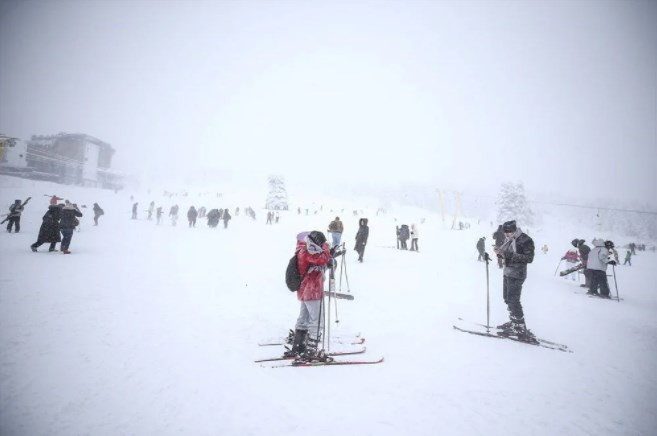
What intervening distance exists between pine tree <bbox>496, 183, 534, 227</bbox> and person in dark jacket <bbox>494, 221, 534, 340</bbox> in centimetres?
5692

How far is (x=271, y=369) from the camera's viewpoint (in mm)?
4383

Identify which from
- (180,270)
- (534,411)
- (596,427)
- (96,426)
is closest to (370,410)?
(534,411)

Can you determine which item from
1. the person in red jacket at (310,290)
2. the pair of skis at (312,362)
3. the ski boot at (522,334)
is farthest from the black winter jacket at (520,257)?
the person in red jacket at (310,290)

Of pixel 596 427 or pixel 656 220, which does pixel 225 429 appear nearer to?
pixel 596 427

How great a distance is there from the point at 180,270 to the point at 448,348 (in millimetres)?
9031

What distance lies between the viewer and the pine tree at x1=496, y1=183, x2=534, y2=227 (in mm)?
56438

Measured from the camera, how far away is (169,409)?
340cm

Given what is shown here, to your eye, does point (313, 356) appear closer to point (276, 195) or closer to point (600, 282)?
point (600, 282)

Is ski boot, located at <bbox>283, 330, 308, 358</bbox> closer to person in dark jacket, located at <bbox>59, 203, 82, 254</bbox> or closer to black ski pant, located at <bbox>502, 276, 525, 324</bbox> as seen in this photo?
black ski pant, located at <bbox>502, 276, 525, 324</bbox>

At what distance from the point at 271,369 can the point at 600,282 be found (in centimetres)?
1275

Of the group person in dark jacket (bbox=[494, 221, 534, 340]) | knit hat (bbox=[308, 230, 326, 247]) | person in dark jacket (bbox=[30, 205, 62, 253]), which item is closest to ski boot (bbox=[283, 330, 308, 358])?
knit hat (bbox=[308, 230, 326, 247])

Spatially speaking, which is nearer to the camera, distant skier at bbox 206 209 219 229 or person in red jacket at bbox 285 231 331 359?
person in red jacket at bbox 285 231 331 359

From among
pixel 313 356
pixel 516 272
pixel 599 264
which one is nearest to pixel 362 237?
pixel 516 272

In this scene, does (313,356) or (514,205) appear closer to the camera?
(313,356)
